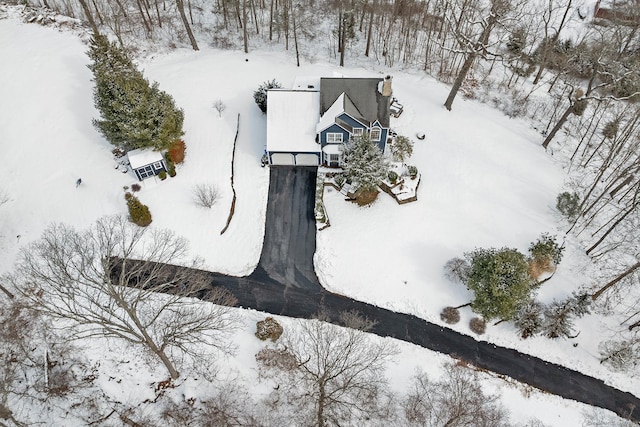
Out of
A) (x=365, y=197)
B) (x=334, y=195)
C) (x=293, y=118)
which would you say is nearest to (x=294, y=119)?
(x=293, y=118)

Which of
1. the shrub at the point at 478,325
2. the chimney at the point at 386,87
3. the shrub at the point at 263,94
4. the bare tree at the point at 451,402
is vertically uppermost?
the chimney at the point at 386,87

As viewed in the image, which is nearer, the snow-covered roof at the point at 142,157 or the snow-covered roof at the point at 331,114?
the snow-covered roof at the point at 142,157

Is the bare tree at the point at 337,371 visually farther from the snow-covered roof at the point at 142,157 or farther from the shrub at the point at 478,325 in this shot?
the snow-covered roof at the point at 142,157

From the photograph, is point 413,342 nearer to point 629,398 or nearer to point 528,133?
point 629,398

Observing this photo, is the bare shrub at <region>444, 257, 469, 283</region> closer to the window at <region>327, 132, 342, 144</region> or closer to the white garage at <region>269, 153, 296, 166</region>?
the window at <region>327, 132, 342, 144</region>

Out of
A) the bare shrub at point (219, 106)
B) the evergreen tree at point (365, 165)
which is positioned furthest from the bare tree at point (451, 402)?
the bare shrub at point (219, 106)

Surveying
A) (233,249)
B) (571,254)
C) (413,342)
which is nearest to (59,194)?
(233,249)

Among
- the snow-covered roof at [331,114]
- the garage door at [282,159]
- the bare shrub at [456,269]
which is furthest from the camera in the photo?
the garage door at [282,159]
